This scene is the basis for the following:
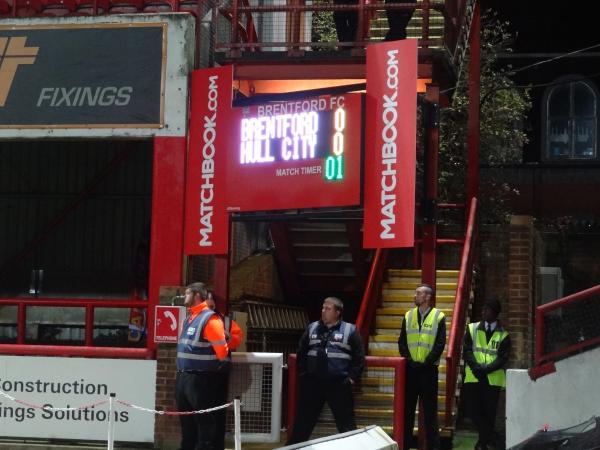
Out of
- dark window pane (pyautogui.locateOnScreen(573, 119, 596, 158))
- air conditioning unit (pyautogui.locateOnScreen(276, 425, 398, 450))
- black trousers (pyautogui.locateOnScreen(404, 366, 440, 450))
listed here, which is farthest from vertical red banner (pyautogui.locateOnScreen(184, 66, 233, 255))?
dark window pane (pyautogui.locateOnScreen(573, 119, 596, 158))

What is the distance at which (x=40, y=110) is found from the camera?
16328 mm

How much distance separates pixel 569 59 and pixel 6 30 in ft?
56.1

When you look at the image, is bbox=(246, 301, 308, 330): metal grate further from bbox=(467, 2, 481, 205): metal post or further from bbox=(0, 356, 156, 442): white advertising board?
bbox=(467, 2, 481, 205): metal post

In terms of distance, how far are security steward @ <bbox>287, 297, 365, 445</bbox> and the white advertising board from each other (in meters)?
2.36

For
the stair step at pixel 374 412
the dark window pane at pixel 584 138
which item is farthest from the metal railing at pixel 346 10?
the dark window pane at pixel 584 138

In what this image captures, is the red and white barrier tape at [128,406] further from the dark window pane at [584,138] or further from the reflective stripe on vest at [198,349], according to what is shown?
the dark window pane at [584,138]

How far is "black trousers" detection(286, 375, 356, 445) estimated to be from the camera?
44.7ft

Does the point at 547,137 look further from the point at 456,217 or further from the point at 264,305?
the point at 264,305

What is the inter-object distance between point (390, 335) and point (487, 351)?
2681 mm

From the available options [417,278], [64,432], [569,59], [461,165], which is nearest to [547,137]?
[569,59]

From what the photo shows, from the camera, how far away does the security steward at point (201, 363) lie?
13797mm

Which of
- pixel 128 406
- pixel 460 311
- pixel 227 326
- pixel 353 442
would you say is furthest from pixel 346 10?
pixel 353 442

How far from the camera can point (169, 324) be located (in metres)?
15.3

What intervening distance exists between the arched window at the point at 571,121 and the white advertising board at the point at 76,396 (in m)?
16.6
